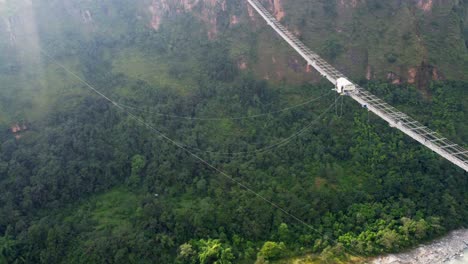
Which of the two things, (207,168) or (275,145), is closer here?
(207,168)

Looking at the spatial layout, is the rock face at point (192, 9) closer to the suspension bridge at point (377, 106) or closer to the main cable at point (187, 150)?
the suspension bridge at point (377, 106)

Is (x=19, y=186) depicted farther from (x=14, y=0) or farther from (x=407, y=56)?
(x=407, y=56)

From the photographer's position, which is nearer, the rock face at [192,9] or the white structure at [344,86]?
the white structure at [344,86]

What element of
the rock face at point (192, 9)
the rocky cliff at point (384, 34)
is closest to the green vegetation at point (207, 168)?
the rocky cliff at point (384, 34)

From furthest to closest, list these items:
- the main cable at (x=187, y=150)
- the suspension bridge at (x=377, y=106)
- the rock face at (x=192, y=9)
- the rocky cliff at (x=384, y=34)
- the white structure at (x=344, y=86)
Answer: the rock face at (x=192, y=9) < the rocky cliff at (x=384, y=34) < the white structure at (x=344, y=86) < the main cable at (x=187, y=150) < the suspension bridge at (x=377, y=106)

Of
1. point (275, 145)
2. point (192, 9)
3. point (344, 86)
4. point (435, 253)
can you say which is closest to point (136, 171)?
point (275, 145)

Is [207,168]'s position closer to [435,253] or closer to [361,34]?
[435,253]

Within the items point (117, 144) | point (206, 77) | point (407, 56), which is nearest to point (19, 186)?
point (117, 144)
